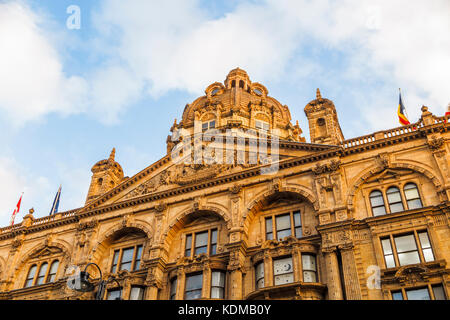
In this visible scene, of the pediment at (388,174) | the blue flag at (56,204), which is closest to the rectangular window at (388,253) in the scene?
the pediment at (388,174)

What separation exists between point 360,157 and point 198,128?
82.8ft

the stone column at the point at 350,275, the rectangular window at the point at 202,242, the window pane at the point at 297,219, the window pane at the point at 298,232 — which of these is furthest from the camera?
the rectangular window at the point at 202,242

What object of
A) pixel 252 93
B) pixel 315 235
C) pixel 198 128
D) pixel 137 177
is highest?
pixel 252 93

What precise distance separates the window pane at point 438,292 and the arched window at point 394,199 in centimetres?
570

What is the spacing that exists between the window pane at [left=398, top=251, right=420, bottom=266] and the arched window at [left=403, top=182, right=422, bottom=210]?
11.3ft

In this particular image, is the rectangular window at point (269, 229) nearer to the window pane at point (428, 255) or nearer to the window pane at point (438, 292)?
the window pane at point (428, 255)

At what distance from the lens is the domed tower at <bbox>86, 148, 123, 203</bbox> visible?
41.1m

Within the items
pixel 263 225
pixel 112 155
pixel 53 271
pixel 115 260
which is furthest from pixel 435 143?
pixel 53 271

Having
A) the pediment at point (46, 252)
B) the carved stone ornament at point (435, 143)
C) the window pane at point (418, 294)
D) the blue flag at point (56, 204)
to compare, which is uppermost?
the blue flag at point (56, 204)

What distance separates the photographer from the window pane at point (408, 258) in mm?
26438

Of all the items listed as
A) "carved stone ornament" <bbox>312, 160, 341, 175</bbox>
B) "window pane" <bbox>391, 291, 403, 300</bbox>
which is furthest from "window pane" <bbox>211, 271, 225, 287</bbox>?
"window pane" <bbox>391, 291, 403, 300</bbox>

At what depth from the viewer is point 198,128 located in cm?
5444
